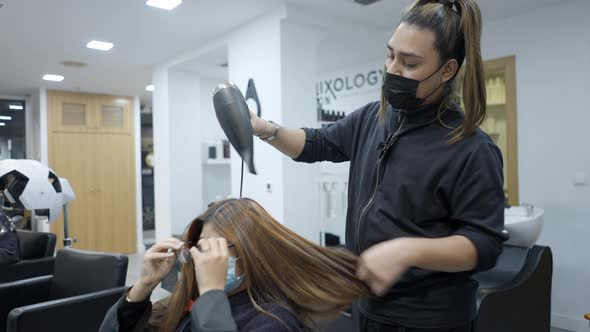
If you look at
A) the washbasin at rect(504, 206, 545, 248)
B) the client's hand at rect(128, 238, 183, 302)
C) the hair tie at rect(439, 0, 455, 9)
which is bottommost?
the washbasin at rect(504, 206, 545, 248)

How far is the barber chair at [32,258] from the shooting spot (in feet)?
10.6

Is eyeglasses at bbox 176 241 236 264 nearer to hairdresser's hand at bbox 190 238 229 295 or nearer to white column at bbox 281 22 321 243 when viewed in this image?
hairdresser's hand at bbox 190 238 229 295

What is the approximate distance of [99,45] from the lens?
456 centimetres

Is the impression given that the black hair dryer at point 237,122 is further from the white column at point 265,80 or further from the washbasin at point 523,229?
the white column at point 265,80

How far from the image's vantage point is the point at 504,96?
396 centimetres

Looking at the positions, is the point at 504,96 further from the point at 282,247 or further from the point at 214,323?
the point at 214,323

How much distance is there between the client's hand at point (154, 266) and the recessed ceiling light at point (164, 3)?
2762mm

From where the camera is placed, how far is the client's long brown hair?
103cm

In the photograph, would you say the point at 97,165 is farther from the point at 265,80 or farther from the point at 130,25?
the point at 265,80

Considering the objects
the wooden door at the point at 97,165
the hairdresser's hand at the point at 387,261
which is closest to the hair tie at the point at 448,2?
the hairdresser's hand at the point at 387,261

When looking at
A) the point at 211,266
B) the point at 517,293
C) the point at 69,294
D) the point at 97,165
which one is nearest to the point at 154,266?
the point at 211,266

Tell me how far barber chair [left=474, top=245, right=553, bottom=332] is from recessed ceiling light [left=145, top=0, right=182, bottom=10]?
292 centimetres

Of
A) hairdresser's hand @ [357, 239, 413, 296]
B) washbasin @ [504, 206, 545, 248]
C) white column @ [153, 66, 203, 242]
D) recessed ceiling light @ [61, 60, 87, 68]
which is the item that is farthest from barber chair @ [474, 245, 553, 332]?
recessed ceiling light @ [61, 60, 87, 68]

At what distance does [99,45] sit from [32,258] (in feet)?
7.46
